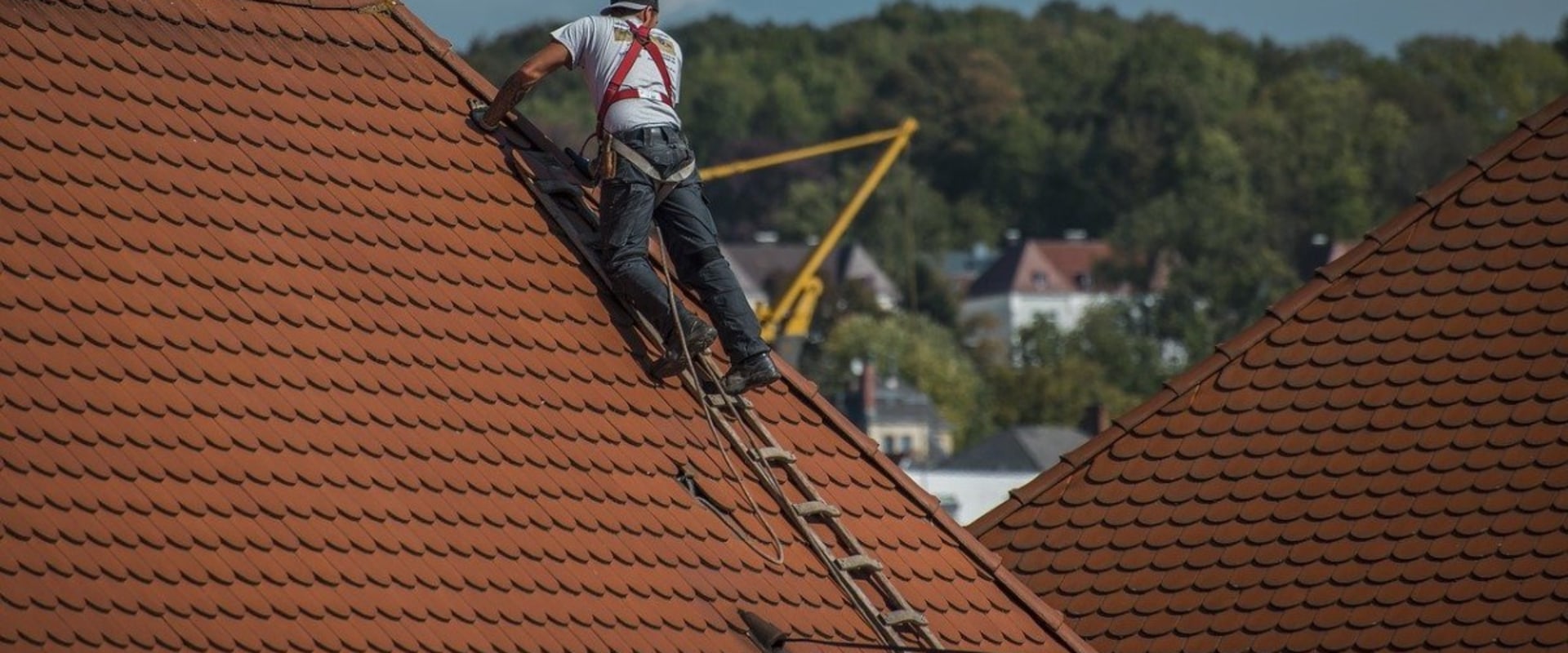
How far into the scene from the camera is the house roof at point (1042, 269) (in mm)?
163125

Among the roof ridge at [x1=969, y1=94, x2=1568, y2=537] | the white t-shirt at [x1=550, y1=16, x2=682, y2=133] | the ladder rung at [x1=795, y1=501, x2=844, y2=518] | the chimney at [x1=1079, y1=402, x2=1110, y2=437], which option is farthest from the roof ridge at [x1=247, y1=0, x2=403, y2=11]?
the chimney at [x1=1079, y1=402, x2=1110, y2=437]

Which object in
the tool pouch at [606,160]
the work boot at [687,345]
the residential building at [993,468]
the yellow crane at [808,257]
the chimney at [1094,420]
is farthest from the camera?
the residential building at [993,468]

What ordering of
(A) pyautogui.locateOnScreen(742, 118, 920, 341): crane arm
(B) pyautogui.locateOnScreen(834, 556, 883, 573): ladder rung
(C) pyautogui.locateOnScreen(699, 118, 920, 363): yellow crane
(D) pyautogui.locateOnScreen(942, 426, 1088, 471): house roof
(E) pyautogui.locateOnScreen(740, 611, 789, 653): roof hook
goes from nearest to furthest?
(E) pyautogui.locateOnScreen(740, 611, 789, 653): roof hook → (B) pyautogui.locateOnScreen(834, 556, 883, 573): ladder rung → (C) pyautogui.locateOnScreen(699, 118, 920, 363): yellow crane → (A) pyautogui.locateOnScreen(742, 118, 920, 341): crane arm → (D) pyautogui.locateOnScreen(942, 426, 1088, 471): house roof

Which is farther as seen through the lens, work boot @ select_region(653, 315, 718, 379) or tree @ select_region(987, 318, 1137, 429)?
tree @ select_region(987, 318, 1137, 429)

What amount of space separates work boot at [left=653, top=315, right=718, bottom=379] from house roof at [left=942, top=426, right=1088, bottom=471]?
256 feet

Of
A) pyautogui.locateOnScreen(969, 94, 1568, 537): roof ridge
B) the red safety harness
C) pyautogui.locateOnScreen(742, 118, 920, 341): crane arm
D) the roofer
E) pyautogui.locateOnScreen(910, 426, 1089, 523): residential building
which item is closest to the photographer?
the roofer

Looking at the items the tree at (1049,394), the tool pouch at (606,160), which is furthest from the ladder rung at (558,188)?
the tree at (1049,394)

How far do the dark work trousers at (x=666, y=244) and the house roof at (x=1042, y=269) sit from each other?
14883cm

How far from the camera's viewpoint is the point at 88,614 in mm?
9914

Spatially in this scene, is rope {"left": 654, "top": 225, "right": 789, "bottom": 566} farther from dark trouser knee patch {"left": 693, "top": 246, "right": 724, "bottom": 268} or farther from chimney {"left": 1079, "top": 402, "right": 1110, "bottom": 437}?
chimney {"left": 1079, "top": 402, "right": 1110, "bottom": 437}

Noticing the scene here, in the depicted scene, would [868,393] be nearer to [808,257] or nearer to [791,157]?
[808,257]

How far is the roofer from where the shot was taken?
41.3 feet

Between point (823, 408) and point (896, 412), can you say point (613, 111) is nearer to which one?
point (823, 408)

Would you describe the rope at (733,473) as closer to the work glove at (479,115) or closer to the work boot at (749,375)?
the work boot at (749,375)
